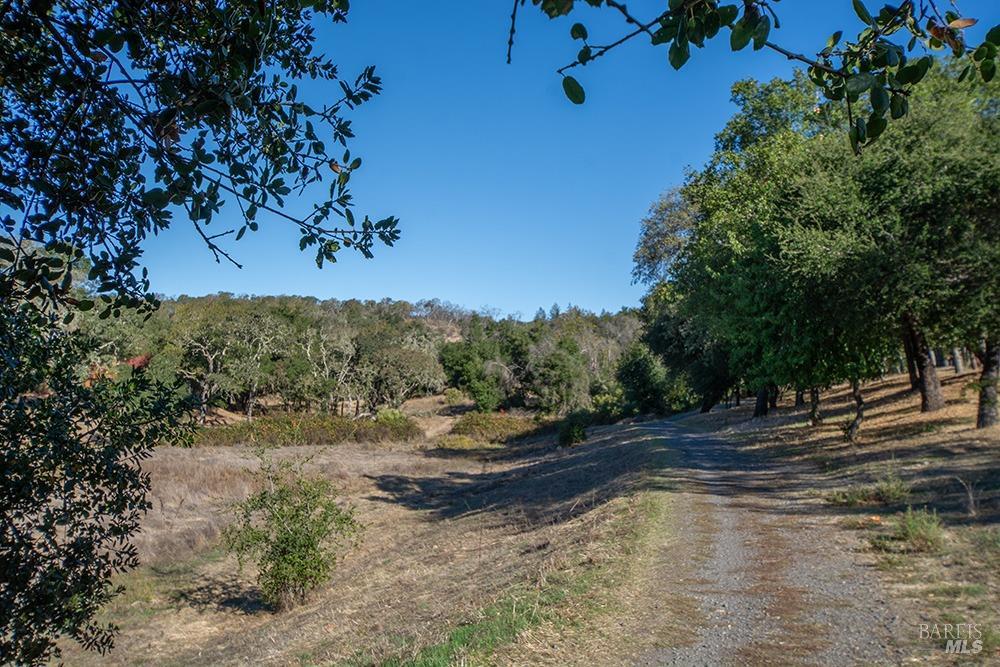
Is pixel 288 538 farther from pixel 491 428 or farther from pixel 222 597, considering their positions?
pixel 491 428

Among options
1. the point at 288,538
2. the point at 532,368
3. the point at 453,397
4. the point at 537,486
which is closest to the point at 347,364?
the point at 453,397

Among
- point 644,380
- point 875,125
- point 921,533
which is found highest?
point 644,380

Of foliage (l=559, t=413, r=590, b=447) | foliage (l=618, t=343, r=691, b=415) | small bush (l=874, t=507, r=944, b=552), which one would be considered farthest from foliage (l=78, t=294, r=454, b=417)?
small bush (l=874, t=507, r=944, b=552)

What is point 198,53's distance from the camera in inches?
157

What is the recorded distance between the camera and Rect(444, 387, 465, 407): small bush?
8119cm

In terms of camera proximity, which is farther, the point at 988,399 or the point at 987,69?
the point at 988,399

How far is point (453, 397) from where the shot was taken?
8144 cm

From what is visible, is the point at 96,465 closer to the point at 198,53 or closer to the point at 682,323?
the point at 198,53

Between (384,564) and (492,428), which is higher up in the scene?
(492,428)

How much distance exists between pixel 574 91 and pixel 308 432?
51190mm

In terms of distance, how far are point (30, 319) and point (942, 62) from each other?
71.5 ft

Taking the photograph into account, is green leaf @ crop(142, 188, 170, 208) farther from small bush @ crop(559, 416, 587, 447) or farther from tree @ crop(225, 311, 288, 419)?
tree @ crop(225, 311, 288, 419)

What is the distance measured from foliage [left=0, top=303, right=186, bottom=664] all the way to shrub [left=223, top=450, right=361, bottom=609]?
1086 cm

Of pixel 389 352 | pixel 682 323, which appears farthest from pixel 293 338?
pixel 682 323
